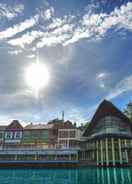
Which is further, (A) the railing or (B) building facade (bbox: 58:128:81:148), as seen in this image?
(B) building facade (bbox: 58:128:81:148)

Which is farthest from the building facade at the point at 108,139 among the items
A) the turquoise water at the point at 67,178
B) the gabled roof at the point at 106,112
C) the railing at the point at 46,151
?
the turquoise water at the point at 67,178

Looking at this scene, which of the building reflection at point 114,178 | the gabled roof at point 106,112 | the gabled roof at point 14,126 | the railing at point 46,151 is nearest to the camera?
the building reflection at point 114,178

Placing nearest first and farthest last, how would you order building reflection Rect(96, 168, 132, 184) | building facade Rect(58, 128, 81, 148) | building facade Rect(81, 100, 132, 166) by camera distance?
building reflection Rect(96, 168, 132, 184) < building facade Rect(81, 100, 132, 166) < building facade Rect(58, 128, 81, 148)

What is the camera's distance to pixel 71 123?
56594 millimetres

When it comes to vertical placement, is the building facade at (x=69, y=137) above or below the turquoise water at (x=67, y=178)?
above

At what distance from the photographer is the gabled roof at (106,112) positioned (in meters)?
45.0

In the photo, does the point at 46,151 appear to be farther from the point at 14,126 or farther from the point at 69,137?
the point at 14,126

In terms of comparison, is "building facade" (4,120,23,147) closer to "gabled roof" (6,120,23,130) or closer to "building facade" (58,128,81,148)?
"gabled roof" (6,120,23,130)

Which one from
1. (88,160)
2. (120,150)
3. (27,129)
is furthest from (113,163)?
(27,129)

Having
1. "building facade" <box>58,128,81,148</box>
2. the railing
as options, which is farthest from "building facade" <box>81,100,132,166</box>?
"building facade" <box>58,128,81,148</box>

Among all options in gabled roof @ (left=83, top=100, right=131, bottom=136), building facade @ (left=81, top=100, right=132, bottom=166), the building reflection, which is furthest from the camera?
gabled roof @ (left=83, top=100, right=131, bottom=136)

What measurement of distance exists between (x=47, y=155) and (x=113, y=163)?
15299mm

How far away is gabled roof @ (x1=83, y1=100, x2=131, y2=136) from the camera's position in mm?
45000

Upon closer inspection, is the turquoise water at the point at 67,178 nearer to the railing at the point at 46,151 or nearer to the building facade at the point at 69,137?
the railing at the point at 46,151
